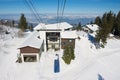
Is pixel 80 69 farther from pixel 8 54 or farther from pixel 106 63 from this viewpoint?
pixel 8 54

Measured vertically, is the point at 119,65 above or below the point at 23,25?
below

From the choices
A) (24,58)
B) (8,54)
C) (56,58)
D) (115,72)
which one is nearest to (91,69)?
(115,72)

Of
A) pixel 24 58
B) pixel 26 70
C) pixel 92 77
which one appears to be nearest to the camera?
pixel 92 77

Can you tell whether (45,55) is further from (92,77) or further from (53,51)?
(92,77)

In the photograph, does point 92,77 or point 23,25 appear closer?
point 92,77

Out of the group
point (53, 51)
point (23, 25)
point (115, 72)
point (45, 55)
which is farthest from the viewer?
point (23, 25)

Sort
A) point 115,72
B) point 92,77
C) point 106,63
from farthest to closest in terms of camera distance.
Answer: point 106,63
point 115,72
point 92,77

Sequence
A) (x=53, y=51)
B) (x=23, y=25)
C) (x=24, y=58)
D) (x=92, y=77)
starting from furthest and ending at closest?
(x=23, y=25) < (x=53, y=51) < (x=24, y=58) < (x=92, y=77)

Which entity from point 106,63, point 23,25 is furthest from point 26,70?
point 23,25

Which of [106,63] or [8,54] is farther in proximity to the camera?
[8,54]
